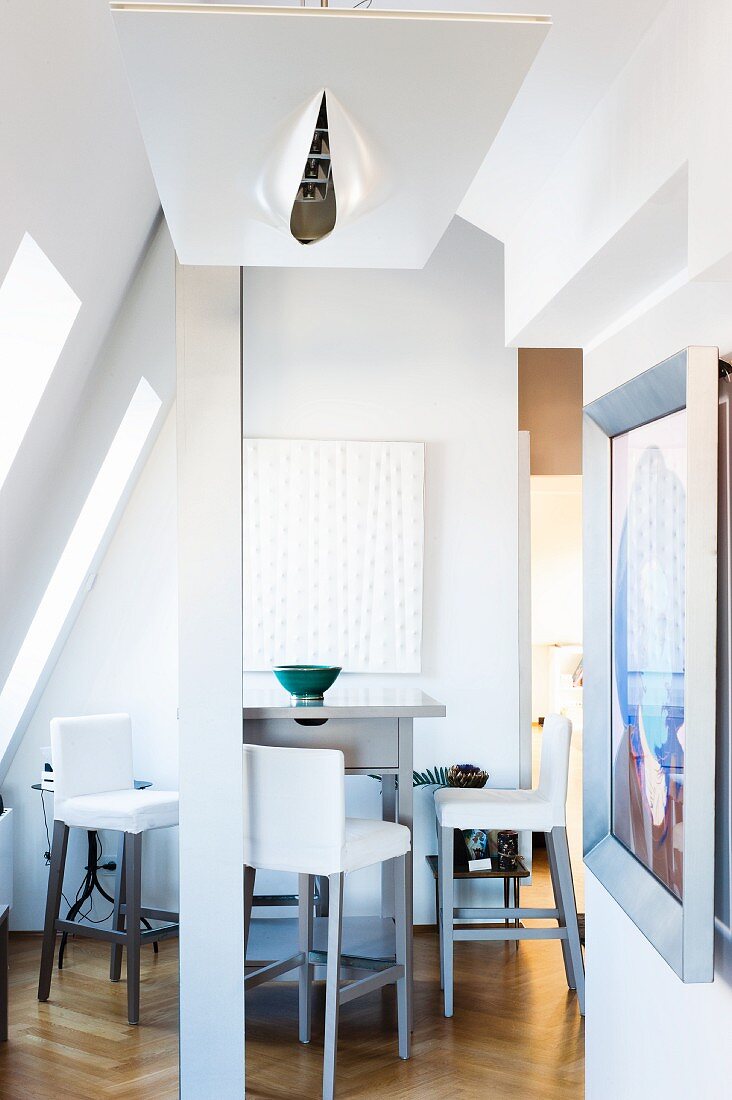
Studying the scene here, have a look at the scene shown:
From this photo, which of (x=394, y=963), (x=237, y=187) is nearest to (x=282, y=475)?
(x=394, y=963)

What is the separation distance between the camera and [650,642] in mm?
1925

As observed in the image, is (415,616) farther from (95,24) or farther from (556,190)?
(95,24)

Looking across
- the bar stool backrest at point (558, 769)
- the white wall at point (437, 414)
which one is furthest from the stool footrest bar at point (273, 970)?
the white wall at point (437, 414)

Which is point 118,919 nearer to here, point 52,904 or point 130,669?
point 52,904

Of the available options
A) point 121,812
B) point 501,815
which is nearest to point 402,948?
point 501,815

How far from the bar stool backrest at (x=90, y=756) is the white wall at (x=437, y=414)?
99 centimetres

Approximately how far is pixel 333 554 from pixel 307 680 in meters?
1.01

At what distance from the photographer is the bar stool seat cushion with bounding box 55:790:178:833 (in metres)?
3.66

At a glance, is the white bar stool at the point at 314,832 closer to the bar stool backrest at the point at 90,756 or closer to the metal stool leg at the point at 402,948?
the metal stool leg at the point at 402,948

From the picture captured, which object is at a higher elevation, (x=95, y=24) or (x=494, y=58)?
(x=95, y=24)

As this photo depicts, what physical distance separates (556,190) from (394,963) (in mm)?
2409

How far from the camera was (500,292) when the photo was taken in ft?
14.9

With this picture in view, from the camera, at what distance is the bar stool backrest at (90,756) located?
383 centimetres

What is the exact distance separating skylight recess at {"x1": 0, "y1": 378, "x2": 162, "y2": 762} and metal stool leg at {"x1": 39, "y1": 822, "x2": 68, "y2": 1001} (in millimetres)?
632
